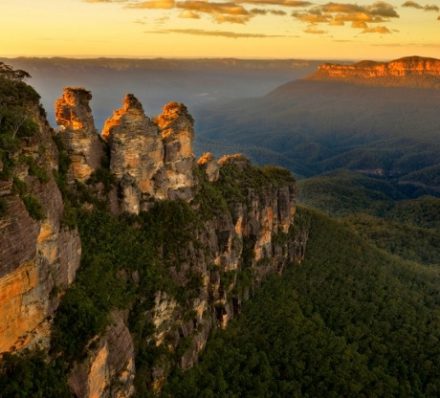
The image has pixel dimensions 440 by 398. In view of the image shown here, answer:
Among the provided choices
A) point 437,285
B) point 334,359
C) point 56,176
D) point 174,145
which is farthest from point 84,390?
point 437,285

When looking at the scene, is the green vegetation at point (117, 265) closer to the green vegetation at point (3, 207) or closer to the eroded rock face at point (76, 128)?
the eroded rock face at point (76, 128)

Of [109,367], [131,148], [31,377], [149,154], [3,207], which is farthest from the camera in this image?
[149,154]

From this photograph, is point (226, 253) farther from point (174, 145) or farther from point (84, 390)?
point (84, 390)

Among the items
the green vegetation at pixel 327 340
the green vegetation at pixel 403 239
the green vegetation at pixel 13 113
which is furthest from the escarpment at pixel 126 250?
the green vegetation at pixel 403 239

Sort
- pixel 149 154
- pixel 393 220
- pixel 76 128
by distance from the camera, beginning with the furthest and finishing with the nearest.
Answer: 1. pixel 393 220
2. pixel 149 154
3. pixel 76 128

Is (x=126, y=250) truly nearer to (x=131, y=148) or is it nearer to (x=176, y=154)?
(x=131, y=148)

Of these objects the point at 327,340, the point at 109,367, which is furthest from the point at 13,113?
the point at 327,340
